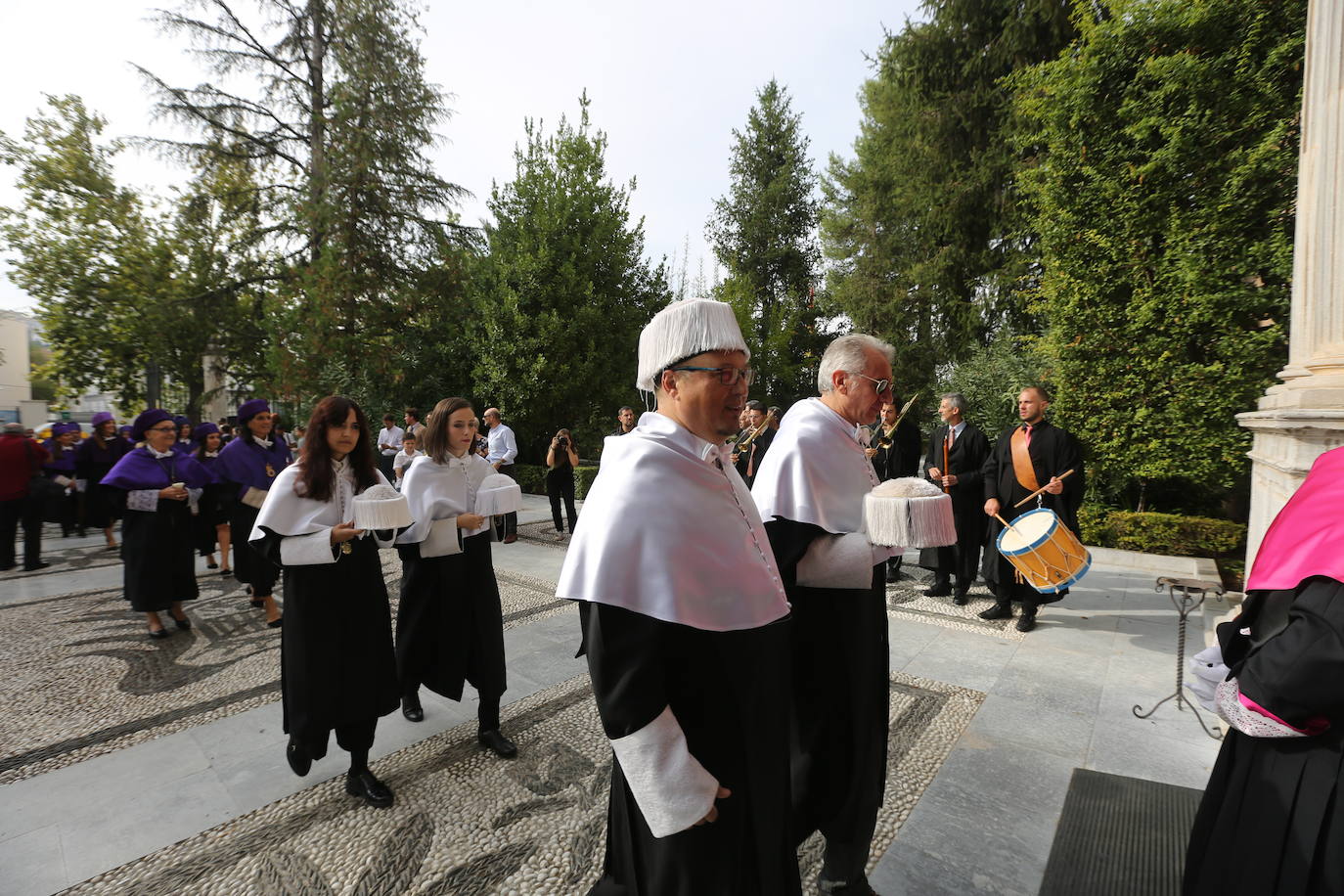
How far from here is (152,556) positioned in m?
5.94

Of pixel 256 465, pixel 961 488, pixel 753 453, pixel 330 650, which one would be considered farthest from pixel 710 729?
pixel 753 453

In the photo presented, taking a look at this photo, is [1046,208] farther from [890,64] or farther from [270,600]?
[270,600]

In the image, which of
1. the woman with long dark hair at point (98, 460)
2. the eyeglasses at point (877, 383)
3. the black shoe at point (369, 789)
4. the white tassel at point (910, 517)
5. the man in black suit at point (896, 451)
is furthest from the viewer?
the woman with long dark hair at point (98, 460)

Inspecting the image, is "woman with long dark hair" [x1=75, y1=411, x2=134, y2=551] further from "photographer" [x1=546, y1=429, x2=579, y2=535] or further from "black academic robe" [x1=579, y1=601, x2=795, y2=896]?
"black academic robe" [x1=579, y1=601, x2=795, y2=896]

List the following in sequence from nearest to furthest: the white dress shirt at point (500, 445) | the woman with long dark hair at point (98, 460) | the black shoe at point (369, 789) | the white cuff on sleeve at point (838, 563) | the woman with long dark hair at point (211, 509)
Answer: the white cuff on sleeve at point (838, 563)
the black shoe at point (369, 789)
the woman with long dark hair at point (211, 509)
the woman with long dark hair at point (98, 460)
the white dress shirt at point (500, 445)

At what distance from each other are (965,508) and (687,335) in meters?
6.33

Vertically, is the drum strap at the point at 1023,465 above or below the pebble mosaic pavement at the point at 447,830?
above

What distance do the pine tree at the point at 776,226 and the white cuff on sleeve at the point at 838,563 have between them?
30.6 meters

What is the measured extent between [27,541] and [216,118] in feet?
44.1

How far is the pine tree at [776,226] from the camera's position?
33.3 m

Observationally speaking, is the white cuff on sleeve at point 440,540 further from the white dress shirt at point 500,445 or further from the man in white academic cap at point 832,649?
the white dress shirt at point 500,445

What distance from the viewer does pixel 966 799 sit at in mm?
3299

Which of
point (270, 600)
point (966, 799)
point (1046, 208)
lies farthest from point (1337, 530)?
point (1046, 208)

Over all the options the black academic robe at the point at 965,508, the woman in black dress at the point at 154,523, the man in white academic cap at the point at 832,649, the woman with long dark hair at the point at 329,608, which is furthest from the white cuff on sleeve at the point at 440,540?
the black academic robe at the point at 965,508
